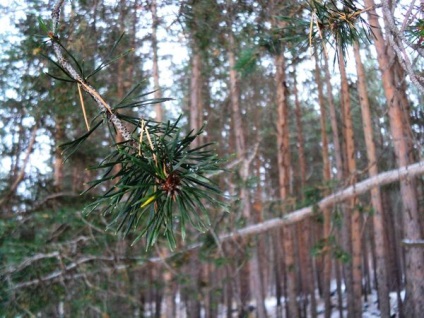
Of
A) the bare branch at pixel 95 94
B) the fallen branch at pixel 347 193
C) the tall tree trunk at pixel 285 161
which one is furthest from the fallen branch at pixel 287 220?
the tall tree trunk at pixel 285 161

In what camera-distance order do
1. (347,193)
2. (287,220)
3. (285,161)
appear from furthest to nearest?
1. (285,161)
2. (287,220)
3. (347,193)

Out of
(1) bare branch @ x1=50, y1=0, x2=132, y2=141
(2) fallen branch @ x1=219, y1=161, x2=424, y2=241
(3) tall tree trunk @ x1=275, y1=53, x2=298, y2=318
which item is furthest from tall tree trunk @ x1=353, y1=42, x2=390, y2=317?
(1) bare branch @ x1=50, y1=0, x2=132, y2=141

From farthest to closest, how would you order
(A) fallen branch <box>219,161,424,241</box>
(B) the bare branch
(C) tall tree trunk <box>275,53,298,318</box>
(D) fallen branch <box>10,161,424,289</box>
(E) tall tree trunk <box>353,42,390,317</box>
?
(C) tall tree trunk <box>275,53,298,318</box>
(E) tall tree trunk <box>353,42,390,317</box>
(D) fallen branch <box>10,161,424,289</box>
(A) fallen branch <box>219,161,424,241</box>
(B) the bare branch

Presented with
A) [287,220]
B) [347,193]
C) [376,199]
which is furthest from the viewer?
[376,199]

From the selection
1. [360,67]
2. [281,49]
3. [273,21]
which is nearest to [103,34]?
[273,21]

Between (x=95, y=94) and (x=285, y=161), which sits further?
(x=285, y=161)

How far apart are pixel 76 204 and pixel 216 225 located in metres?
2.17

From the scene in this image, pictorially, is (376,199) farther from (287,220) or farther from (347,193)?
(347,193)

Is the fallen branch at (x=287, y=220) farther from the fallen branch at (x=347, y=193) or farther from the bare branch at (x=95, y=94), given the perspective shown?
the bare branch at (x=95, y=94)

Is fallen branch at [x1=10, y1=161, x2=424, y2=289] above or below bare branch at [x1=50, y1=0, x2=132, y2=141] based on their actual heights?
below

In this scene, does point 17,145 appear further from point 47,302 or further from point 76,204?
point 47,302

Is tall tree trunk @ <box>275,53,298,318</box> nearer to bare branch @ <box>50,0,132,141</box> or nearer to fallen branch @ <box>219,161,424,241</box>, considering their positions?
fallen branch @ <box>219,161,424,241</box>

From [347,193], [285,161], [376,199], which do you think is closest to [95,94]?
[347,193]

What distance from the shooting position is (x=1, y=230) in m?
5.07
